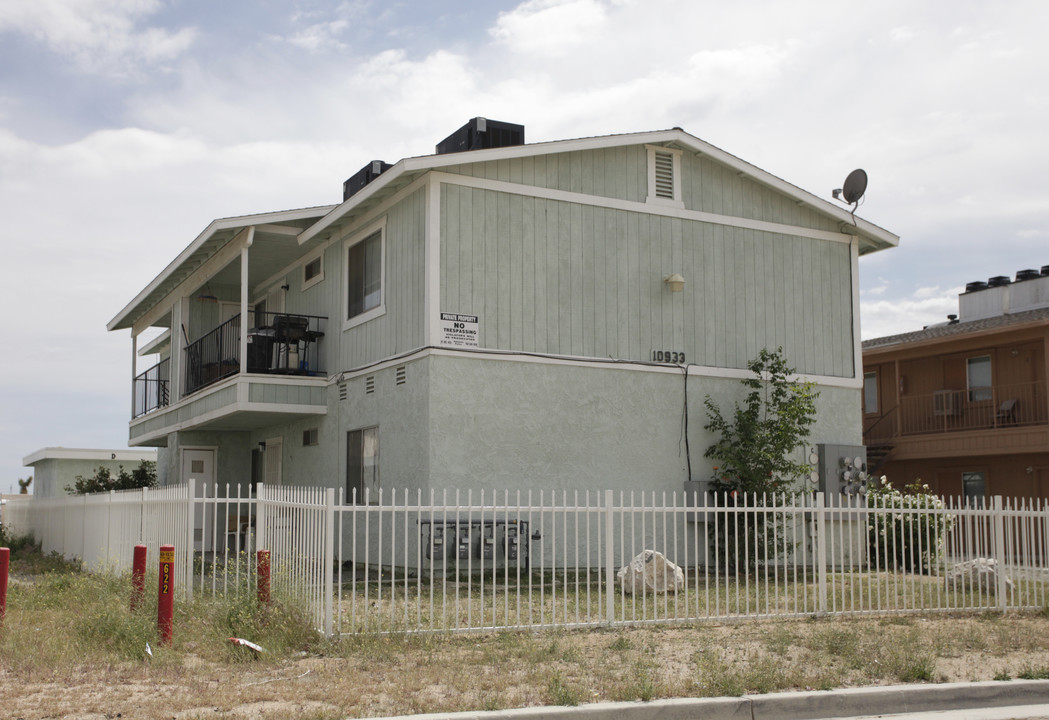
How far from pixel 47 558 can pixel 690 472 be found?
12081mm

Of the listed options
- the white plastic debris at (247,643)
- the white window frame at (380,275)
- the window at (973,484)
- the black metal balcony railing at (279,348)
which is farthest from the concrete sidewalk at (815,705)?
the window at (973,484)

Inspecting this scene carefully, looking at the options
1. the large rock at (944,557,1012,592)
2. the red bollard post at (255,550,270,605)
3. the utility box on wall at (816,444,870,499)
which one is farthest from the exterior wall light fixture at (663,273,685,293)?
the red bollard post at (255,550,270,605)

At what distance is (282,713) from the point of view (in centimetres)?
676

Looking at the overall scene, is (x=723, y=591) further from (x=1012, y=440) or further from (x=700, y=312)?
(x=1012, y=440)

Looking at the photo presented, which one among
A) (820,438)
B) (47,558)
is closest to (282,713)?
(820,438)

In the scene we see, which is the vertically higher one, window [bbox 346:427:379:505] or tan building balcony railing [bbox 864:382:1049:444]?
tan building balcony railing [bbox 864:382:1049:444]

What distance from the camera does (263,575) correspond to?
943 cm

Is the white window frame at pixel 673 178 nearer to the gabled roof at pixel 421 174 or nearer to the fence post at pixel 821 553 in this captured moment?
the gabled roof at pixel 421 174

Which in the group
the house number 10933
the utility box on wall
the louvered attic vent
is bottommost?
the utility box on wall

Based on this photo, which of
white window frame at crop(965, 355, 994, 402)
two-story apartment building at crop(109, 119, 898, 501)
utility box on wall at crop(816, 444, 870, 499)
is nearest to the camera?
two-story apartment building at crop(109, 119, 898, 501)

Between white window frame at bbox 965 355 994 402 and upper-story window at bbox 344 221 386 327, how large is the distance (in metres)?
16.3

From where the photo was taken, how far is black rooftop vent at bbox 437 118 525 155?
58.1ft

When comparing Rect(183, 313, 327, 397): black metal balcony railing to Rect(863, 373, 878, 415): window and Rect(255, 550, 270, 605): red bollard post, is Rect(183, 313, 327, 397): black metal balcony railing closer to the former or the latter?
Rect(255, 550, 270, 605): red bollard post

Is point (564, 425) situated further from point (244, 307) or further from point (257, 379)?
point (244, 307)
